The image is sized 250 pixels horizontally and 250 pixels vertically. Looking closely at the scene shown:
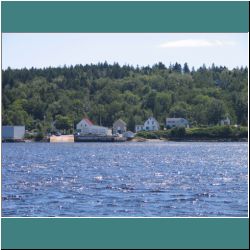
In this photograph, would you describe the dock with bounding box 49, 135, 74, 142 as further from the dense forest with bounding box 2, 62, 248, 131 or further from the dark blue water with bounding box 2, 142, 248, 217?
the dark blue water with bounding box 2, 142, 248, 217

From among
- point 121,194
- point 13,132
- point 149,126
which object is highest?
point 149,126

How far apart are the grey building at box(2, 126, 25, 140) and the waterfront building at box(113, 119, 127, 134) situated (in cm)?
712

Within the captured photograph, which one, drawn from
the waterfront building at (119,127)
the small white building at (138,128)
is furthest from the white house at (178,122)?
the waterfront building at (119,127)

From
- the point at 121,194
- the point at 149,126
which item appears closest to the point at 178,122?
the point at 149,126

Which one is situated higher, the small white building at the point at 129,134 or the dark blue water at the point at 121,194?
the small white building at the point at 129,134

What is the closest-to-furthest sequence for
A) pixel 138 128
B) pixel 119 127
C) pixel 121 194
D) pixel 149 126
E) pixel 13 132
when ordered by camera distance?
1. pixel 121 194
2. pixel 13 132
3. pixel 149 126
4. pixel 119 127
5. pixel 138 128

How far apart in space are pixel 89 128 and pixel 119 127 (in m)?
2.73

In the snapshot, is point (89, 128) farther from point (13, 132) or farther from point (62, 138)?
point (13, 132)

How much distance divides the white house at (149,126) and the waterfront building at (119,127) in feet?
3.08

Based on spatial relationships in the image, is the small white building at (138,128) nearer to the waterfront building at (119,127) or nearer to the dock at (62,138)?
the waterfront building at (119,127)

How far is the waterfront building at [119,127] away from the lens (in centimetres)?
5988

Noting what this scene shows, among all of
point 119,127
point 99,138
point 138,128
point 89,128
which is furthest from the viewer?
point 138,128

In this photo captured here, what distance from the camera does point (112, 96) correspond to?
199ft

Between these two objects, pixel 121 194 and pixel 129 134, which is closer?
pixel 121 194
